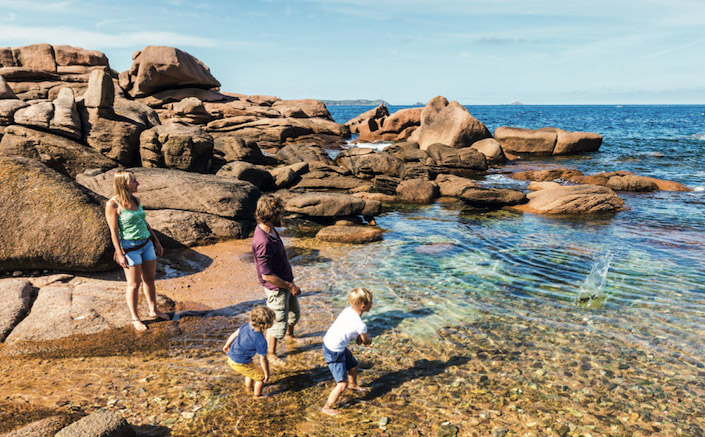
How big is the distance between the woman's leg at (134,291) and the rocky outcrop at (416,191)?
13501 millimetres

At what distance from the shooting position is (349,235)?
41.8 ft

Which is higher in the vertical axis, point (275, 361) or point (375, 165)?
point (375, 165)

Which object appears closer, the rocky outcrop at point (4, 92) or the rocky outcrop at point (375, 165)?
the rocky outcrop at point (4, 92)

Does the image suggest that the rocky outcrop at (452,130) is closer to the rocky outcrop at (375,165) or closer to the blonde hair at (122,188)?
the rocky outcrop at (375,165)

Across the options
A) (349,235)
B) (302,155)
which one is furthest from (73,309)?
(302,155)

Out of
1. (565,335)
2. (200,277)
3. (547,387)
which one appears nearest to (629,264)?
(565,335)

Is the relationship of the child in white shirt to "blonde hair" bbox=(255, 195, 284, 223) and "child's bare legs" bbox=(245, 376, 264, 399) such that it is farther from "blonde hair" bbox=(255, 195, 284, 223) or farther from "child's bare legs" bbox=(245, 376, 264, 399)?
"blonde hair" bbox=(255, 195, 284, 223)

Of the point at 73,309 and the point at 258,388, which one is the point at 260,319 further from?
the point at 73,309

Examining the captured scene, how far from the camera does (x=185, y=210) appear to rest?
12.5 meters

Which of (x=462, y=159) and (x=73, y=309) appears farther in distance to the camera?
(x=462, y=159)

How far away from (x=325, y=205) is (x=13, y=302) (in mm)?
8935

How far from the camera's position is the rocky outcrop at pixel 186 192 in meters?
12.6

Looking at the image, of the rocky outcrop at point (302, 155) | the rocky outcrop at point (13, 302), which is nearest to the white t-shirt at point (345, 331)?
the rocky outcrop at point (13, 302)

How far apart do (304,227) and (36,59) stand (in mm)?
38221
